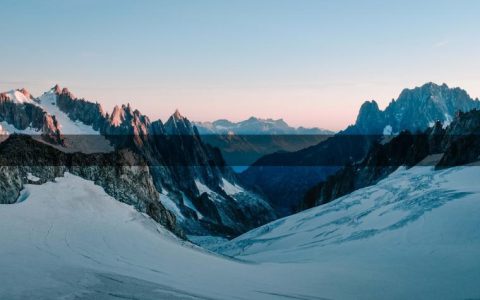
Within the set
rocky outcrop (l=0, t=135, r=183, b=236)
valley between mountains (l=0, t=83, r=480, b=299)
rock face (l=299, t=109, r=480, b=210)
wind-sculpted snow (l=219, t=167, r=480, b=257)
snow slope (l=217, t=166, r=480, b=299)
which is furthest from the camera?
rock face (l=299, t=109, r=480, b=210)

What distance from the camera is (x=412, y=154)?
445 ft

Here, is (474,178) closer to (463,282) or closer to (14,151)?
(463,282)

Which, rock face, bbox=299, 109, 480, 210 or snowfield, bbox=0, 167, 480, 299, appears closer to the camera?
snowfield, bbox=0, 167, 480, 299

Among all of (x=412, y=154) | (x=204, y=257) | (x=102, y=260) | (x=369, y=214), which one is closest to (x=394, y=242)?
(x=204, y=257)

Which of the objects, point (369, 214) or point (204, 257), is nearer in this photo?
point (204, 257)

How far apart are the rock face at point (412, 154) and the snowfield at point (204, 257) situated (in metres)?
38.8

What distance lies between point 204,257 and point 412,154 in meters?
102

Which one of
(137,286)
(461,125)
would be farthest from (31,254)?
(461,125)

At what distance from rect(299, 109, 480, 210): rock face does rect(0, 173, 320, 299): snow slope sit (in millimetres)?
70072

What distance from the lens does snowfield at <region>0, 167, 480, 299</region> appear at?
98.8 feet

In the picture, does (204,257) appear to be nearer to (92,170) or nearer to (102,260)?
(102,260)

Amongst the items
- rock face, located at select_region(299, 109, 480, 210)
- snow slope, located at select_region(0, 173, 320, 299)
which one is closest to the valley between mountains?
snow slope, located at select_region(0, 173, 320, 299)

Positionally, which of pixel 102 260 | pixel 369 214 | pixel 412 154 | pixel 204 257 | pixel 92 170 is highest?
pixel 412 154

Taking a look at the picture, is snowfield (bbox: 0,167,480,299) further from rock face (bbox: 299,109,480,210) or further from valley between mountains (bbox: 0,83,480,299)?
rock face (bbox: 299,109,480,210)
